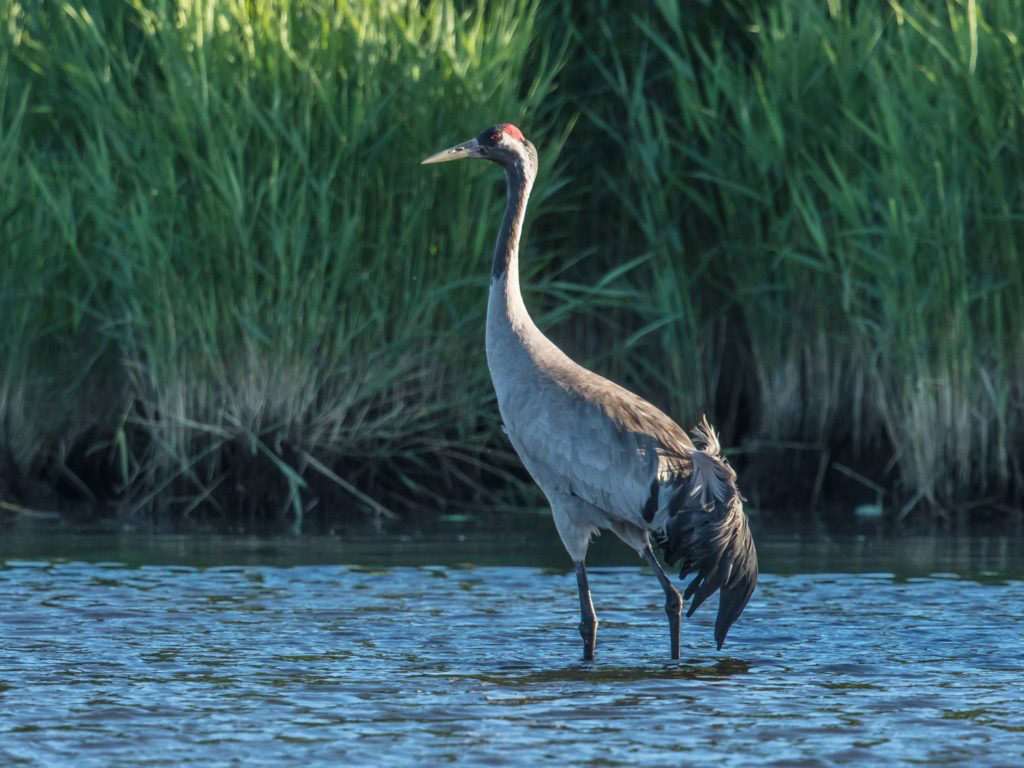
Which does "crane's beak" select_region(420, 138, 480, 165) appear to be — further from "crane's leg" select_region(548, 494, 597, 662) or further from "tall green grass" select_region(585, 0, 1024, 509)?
"tall green grass" select_region(585, 0, 1024, 509)

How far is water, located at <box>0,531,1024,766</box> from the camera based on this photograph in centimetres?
451

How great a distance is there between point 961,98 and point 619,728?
4677mm

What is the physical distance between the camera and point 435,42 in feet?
29.3

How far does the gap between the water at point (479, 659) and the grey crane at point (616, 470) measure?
10.9 inches

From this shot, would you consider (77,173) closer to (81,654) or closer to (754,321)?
(754,321)

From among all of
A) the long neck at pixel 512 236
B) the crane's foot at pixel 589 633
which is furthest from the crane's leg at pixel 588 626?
the long neck at pixel 512 236

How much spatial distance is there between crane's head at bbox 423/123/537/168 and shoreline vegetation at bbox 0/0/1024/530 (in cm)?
191

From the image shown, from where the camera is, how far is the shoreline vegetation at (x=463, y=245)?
8531 millimetres

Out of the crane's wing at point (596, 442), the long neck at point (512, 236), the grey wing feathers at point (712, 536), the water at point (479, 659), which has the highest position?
the long neck at point (512, 236)

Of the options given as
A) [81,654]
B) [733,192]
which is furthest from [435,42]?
[81,654]

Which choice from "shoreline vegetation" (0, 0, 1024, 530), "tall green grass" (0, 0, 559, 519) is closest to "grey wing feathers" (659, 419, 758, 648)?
"shoreline vegetation" (0, 0, 1024, 530)

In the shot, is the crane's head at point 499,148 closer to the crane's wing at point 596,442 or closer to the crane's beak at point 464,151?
the crane's beak at point 464,151

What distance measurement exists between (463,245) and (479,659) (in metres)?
3.57

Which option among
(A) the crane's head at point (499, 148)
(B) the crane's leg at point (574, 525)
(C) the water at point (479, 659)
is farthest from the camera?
(A) the crane's head at point (499, 148)
